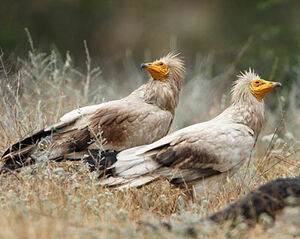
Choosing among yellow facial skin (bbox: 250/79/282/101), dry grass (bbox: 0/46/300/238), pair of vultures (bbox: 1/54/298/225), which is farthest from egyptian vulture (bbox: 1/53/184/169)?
yellow facial skin (bbox: 250/79/282/101)

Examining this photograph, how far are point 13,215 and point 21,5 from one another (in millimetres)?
14773

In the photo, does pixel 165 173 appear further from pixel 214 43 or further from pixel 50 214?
pixel 214 43

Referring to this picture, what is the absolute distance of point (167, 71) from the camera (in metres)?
5.97

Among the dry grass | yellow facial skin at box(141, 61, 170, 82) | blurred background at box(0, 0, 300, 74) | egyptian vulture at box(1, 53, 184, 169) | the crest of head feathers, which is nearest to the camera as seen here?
the dry grass

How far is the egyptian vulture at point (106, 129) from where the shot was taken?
209 inches

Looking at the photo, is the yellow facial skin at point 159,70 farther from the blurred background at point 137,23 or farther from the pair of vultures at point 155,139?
the blurred background at point 137,23

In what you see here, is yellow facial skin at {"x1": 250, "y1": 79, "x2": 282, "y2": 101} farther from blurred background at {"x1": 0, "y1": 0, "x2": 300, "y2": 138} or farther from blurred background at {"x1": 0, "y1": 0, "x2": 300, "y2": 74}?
blurred background at {"x1": 0, "y1": 0, "x2": 300, "y2": 74}

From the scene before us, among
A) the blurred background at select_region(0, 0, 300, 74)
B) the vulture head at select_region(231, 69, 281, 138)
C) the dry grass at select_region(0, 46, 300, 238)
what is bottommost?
the blurred background at select_region(0, 0, 300, 74)

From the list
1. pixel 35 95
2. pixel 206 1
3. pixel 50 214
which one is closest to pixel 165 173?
pixel 50 214

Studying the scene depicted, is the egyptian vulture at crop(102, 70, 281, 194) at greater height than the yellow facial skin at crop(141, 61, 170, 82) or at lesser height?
lesser

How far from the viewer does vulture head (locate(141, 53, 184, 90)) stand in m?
5.89

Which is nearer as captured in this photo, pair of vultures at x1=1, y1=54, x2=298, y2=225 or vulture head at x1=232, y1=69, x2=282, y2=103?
pair of vultures at x1=1, y1=54, x2=298, y2=225

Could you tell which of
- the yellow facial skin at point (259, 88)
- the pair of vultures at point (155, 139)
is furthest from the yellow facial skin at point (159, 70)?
the yellow facial skin at point (259, 88)

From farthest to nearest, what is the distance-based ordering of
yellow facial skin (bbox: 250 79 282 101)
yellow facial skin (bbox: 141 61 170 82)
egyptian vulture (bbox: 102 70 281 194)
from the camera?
→ 1. yellow facial skin (bbox: 141 61 170 82)
2. yellow facial skin (bbox: 250 79 282 101)
3. egyptian vulture (bbox: 102 70 281 194)
